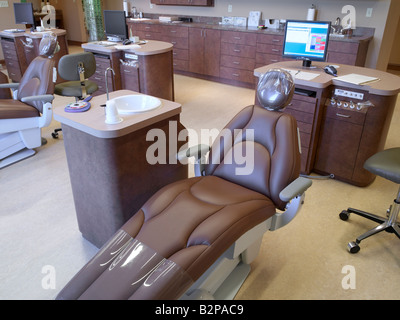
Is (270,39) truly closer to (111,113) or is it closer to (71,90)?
(71,90)

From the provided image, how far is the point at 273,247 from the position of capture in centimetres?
207

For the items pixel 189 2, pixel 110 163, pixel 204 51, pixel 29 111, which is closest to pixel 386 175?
pixel 110 163

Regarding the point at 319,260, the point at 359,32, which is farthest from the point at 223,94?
the point at 319,260

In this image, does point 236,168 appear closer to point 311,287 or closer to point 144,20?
point 311,287

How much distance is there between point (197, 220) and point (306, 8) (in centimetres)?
449

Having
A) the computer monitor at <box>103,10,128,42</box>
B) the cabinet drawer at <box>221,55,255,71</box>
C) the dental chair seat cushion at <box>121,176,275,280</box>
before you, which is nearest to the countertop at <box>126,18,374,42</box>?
the cabinet drawer at <box>221,55,255,71</box>

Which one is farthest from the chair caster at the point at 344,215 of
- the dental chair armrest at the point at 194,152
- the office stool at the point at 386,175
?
the dental chair armrest at the point at 194,152

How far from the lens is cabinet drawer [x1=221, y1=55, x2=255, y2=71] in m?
5.14

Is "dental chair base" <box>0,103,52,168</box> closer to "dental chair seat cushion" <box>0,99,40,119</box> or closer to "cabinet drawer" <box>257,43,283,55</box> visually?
"dental chair seat cushion" <box>0,99,40,119</box>

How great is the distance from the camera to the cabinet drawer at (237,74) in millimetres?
5213

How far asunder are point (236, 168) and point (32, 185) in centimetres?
182

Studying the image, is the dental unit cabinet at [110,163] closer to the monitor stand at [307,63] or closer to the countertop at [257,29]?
the monitor stand at [307,63]

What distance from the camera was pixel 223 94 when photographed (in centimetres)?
510

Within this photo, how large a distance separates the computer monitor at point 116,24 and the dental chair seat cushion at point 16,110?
1.64 metres
